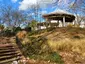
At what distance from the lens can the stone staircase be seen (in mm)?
15391

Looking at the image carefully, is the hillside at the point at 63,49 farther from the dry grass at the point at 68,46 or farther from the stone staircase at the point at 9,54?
the stone staircase at the point at 9,54

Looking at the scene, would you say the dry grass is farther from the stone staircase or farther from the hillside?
the stone staircase

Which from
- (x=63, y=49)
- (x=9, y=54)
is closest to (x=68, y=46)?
(x=63, y=49)

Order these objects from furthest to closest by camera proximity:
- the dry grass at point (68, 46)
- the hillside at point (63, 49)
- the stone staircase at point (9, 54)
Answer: the dry grass at point (68, 46) < the hillside at point (63, 49) < the stone staircase at point (9, 54)

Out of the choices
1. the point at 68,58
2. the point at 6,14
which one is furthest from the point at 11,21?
the point at 68,58

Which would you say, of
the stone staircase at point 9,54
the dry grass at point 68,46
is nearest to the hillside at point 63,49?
the dry grass at point 68,46

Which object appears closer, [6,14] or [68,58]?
[68,58]

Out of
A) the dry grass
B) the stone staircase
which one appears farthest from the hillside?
the stone staircase

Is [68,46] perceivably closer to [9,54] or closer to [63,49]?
[63,49]


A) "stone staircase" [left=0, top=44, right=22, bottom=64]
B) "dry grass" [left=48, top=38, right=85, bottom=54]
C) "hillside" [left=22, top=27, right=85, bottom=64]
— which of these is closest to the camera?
"stone staircase" [left=0, top=44, right=22, bottom=64]

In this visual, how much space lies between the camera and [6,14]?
52906 millimetres

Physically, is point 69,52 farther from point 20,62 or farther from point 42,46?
point 20,62

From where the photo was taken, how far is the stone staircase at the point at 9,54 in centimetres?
1539

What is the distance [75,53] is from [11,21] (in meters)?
39.0
